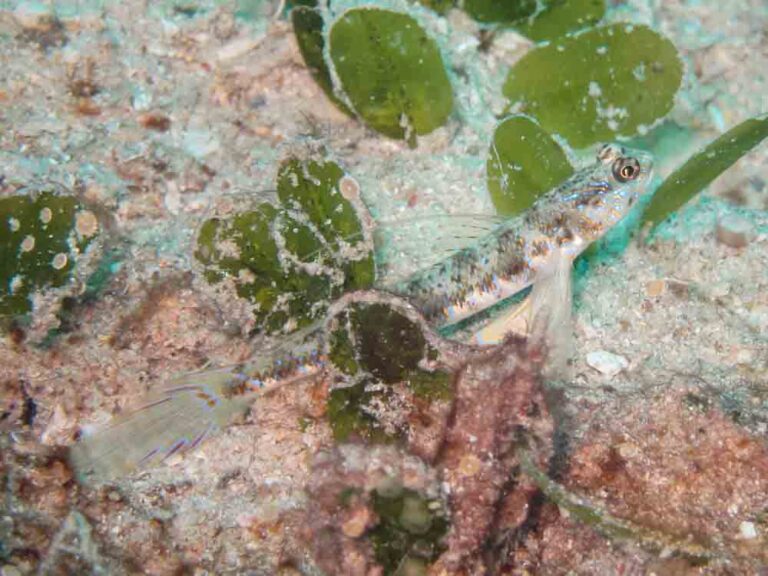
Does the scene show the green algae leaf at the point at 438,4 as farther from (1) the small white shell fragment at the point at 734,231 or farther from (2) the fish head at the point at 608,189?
(1) the small white shell fragment at the point at 734,231

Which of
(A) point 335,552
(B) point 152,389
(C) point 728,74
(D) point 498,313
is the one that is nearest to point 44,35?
(B) point 152,389

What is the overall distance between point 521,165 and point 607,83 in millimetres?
877

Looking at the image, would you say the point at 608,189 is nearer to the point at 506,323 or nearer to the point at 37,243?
the point at 506,323

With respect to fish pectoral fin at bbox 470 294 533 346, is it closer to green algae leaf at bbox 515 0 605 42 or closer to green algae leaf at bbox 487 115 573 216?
green algae leaf at bbox 487 115 573 216

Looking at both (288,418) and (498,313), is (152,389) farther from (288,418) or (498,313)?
(498,313)

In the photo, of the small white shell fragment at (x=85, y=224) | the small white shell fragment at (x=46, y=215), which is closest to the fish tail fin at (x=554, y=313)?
the small white shell fragment at (x=85, y=224)

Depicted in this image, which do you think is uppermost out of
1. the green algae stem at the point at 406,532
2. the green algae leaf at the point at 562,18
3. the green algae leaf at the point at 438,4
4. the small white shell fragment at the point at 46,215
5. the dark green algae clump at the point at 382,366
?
the green algae leaf at the point at 438,4

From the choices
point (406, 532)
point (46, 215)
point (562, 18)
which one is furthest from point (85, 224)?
point (562, 18)

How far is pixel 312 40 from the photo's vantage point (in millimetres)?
3854

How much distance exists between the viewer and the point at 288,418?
291 cm

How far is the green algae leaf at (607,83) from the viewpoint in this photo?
12.7 feet

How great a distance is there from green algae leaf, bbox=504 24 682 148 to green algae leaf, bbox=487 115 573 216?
29 centimetres

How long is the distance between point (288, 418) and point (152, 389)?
69cm

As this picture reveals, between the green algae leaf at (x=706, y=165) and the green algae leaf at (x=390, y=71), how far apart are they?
58.3 inches
